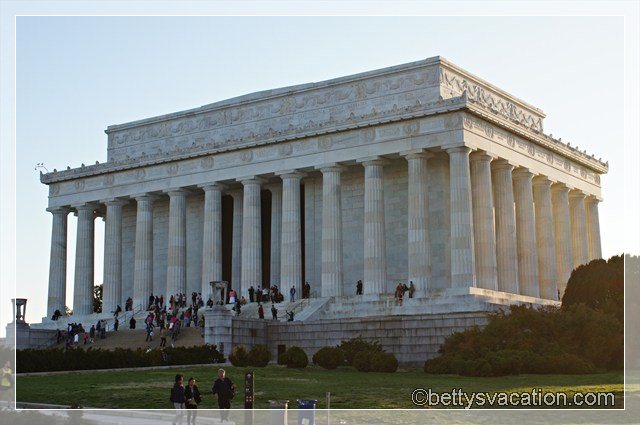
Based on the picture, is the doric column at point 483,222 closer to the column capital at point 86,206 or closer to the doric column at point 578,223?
the doric column at point 578,223

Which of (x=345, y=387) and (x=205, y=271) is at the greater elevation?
(x=205, y=271)

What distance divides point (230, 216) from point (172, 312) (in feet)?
43.4

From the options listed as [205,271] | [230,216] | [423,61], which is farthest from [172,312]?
[423,61]

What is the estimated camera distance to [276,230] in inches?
3140

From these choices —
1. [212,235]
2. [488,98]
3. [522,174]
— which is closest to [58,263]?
[212,235]

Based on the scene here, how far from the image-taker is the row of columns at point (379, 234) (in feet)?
229

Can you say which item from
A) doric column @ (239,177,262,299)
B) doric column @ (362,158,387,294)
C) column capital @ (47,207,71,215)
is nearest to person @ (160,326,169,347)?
doric column @ (239,177,262,299)

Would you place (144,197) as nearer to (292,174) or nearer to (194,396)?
(292,174)

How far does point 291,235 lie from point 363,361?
24.8 meters

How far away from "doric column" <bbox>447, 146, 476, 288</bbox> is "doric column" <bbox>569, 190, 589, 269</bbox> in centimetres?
1625

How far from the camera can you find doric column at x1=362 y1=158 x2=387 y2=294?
233ft

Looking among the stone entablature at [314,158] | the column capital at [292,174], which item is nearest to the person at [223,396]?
the stone entablature at [314,158]

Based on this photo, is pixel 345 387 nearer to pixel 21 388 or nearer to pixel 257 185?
pixel 21 388

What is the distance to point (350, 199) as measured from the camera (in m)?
77.1
